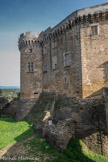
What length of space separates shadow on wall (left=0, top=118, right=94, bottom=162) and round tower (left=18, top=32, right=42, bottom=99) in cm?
898

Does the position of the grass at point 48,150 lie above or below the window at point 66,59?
below

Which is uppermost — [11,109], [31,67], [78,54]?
[78,54]

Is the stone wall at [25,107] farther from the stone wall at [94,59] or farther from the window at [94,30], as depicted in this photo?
the window at [94,30]

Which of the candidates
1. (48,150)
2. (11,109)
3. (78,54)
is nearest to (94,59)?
(78,54)

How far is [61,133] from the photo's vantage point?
34.9 ft

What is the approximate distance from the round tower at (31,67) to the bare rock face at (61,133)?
28.7ft

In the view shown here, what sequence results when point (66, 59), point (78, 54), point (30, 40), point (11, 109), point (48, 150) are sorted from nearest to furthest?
point (48, 150)
point (78, 54)
point (66, 59)
point (30, 40)
point (11, 109)

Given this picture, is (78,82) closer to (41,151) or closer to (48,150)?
(48,150)

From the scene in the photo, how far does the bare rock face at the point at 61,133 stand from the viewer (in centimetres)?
1048

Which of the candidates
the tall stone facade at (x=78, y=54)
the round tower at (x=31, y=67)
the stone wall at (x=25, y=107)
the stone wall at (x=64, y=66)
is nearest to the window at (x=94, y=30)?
the tall stone facade at (x=78, y=54)

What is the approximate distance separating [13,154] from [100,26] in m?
13.7

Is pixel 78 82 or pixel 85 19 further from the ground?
pixel 85 19

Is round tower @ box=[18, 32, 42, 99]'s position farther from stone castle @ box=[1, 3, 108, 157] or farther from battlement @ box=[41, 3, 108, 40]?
battlement @ box=[41, 3, 108, 40]

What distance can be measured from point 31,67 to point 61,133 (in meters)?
12.4
